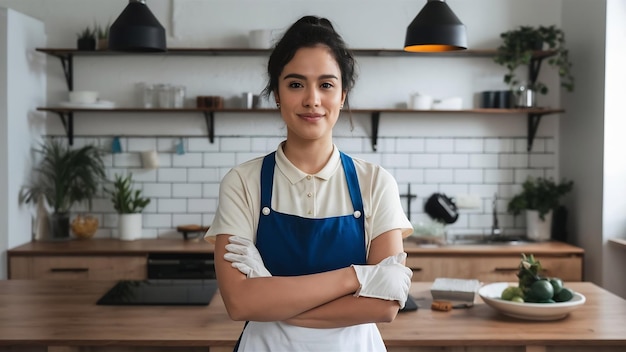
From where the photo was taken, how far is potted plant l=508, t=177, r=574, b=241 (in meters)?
5.28

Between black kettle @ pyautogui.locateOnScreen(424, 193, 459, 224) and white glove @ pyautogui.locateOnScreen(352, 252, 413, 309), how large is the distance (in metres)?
3.53

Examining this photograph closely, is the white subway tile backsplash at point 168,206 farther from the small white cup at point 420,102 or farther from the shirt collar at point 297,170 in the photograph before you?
the shirt collar at point 297,170

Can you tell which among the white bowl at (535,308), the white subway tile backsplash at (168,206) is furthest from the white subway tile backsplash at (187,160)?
the white bowl at (535,308)

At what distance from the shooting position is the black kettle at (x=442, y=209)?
17.7 ft

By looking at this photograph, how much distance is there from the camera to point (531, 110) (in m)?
5.18

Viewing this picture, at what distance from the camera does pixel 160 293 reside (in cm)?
334

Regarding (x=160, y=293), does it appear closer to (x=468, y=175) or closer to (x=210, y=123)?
(x=210, y=123)

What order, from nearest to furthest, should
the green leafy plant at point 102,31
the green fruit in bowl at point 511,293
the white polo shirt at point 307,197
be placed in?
the white polo shirt at point 307,197 < the green fruit in bowl at point 511,293 < the green leafy plant at point 102,31

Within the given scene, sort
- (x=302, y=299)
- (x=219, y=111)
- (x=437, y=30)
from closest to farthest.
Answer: (x=302, y=299) < (x=437, y=30) < (x=219, y=111)

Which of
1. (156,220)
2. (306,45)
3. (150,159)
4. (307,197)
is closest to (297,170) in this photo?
(307,197)

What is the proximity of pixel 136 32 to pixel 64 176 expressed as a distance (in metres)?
2.33

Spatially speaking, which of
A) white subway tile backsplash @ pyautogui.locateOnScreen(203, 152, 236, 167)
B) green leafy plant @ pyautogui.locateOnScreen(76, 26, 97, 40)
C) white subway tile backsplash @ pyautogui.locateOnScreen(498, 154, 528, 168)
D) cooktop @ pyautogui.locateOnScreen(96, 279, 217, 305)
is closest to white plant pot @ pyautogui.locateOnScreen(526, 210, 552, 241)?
white subway tile backsplash @ pyautogui.locateOnScreen(498, 154, 528, 168)

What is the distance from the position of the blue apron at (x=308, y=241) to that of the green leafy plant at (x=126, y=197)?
11.4 ft

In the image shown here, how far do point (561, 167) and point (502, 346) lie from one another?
122 inches
